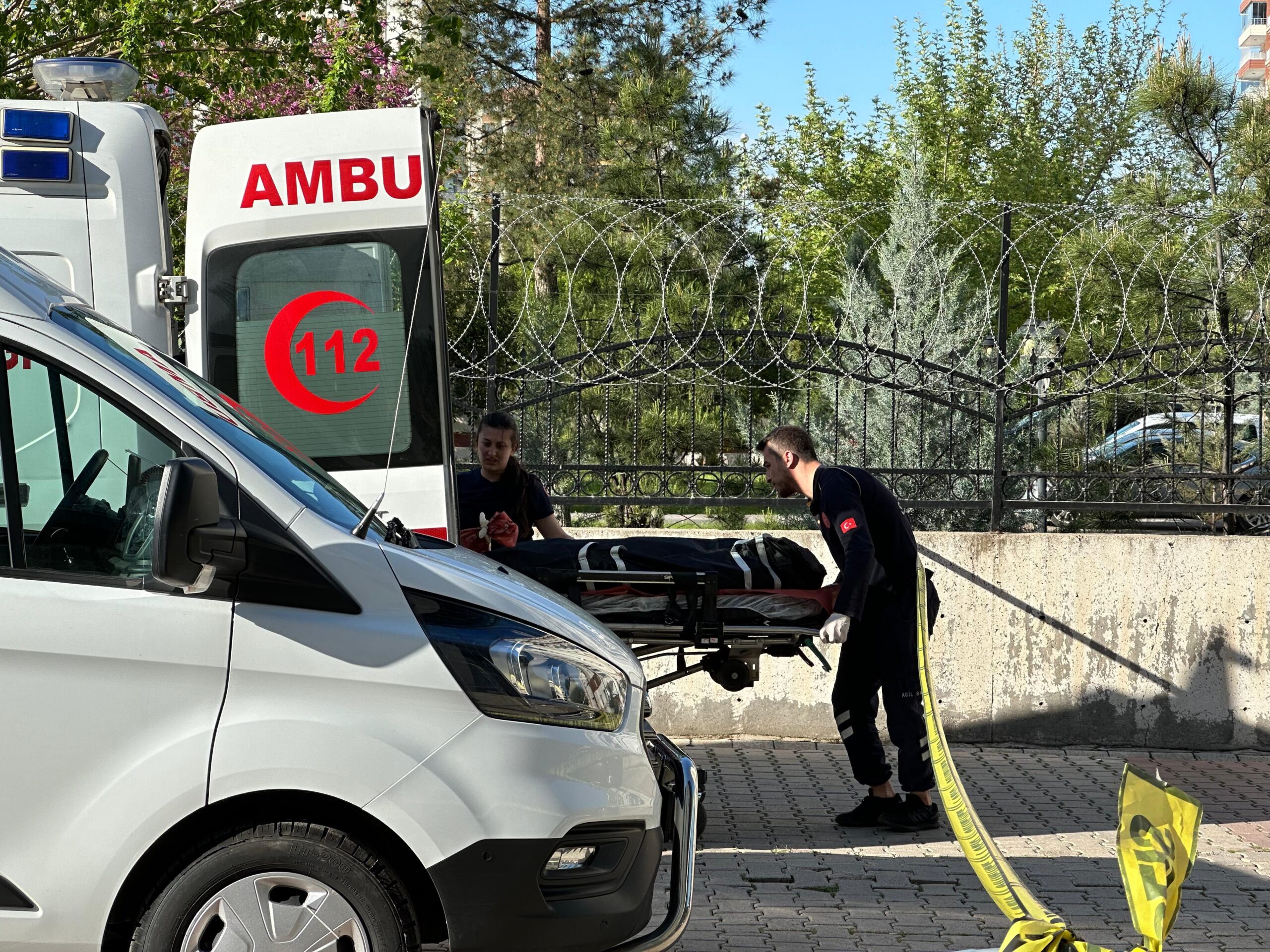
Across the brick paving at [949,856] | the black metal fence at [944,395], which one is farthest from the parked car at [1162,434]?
the brick paving at [949,856]

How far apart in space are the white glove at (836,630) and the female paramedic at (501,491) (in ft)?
5.04

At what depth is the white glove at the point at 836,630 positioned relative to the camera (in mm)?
5512

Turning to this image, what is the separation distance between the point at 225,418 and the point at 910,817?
3.76m

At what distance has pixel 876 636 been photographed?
615 cm

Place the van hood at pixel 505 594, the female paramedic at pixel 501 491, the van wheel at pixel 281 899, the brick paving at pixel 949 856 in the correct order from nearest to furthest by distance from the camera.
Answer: the van wheel at pixel 281 899 < the van hood at pixel 505 594 < the brick paving at pixel 949 856 < the female paramedic at pixel 501 491

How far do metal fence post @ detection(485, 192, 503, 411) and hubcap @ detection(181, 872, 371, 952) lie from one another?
4.92 meters

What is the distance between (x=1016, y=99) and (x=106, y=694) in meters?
30.8

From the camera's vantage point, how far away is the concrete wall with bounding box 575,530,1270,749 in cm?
767

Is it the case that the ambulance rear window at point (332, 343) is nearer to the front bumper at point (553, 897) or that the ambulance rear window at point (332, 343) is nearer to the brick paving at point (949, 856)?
the brick paving at point (949, 856)

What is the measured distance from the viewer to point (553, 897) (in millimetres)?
3244

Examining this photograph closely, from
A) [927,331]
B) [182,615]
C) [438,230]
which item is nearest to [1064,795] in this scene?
[438,230]

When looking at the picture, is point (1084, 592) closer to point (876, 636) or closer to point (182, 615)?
point (876, 636)

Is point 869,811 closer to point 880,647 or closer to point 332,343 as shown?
point 880,647

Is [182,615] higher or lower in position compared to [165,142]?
lower
